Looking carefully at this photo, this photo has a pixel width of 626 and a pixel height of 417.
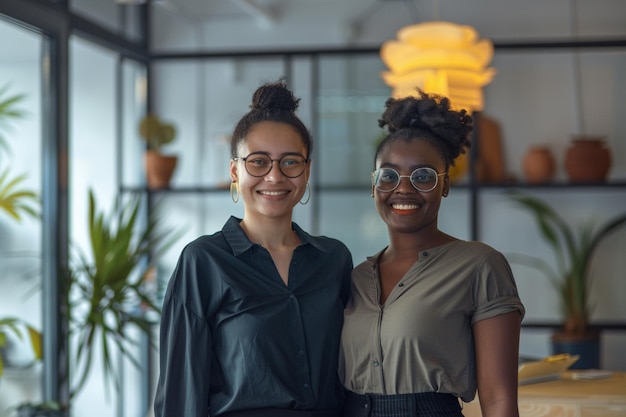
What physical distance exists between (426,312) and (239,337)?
0.42 metres

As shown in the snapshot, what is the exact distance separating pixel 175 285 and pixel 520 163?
4.28 meters

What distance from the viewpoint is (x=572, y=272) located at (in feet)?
18.6

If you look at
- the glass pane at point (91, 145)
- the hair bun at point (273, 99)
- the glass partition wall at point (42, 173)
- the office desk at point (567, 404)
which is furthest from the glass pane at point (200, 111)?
the hair bun at point (273, 99)

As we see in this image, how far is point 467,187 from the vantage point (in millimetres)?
5812

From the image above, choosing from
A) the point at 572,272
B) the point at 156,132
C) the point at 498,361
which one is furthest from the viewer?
the point at 156,132

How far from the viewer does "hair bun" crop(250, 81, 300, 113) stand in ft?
7.76

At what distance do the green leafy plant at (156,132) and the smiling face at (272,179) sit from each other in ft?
12.5

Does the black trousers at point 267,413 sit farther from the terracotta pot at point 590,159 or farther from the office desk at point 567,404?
the terracotta pot at point 590,159

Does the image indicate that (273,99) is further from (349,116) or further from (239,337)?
(349,116)

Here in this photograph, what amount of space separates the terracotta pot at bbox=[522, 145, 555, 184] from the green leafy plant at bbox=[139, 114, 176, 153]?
7.20 feet

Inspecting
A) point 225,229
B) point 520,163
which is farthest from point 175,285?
point 520,163

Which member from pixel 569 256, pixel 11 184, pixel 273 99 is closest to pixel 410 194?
pixel 273 99

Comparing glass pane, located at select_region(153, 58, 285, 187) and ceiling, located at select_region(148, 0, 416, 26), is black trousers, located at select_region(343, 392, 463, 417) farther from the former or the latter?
ceiling, located at select_region(148, 0, 416, 26)

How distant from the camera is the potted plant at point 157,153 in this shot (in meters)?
6.06
